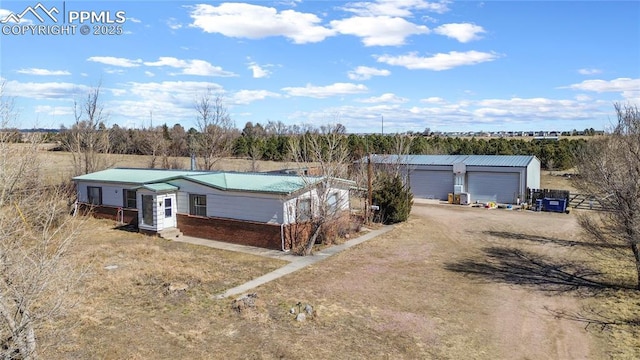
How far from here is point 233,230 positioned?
21.4 meters

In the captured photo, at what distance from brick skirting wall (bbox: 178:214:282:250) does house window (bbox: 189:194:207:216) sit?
1.09 feet

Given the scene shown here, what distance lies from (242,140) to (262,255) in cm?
4995

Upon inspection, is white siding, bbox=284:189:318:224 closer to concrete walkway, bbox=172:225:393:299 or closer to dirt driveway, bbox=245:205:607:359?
concrete walkway, bbox=172:225:393:299

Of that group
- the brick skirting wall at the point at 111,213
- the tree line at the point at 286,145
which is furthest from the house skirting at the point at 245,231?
the tree line at the point at 286,145

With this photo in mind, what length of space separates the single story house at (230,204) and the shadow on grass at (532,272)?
22.2 ft

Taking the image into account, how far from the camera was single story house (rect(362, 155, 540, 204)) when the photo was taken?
33.8 m

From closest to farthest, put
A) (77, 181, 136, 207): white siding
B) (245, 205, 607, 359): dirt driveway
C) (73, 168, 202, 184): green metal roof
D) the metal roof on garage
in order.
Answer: (245, 205, 607, 359): dirt driveway
(73, 168, 202, 184): green metal roof
(77, 181, 136, 207): white siding
the metal roof on garage

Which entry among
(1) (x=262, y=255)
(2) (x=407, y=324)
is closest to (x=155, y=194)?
(1) (x=262, y=255)

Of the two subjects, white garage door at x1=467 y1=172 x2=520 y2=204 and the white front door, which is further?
white garage door at x1=467 y1=172 x2=520 y2=204

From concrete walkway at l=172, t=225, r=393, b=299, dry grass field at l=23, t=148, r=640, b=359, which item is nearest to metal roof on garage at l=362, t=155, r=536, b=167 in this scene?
concrete walkway at l=172, t=225, r=393, b=299

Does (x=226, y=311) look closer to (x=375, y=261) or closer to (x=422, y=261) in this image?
(x=375, y=261)

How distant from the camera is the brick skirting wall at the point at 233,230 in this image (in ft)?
66.1

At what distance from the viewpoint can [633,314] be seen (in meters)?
12.5

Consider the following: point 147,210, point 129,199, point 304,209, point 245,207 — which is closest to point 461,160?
point 304,209
